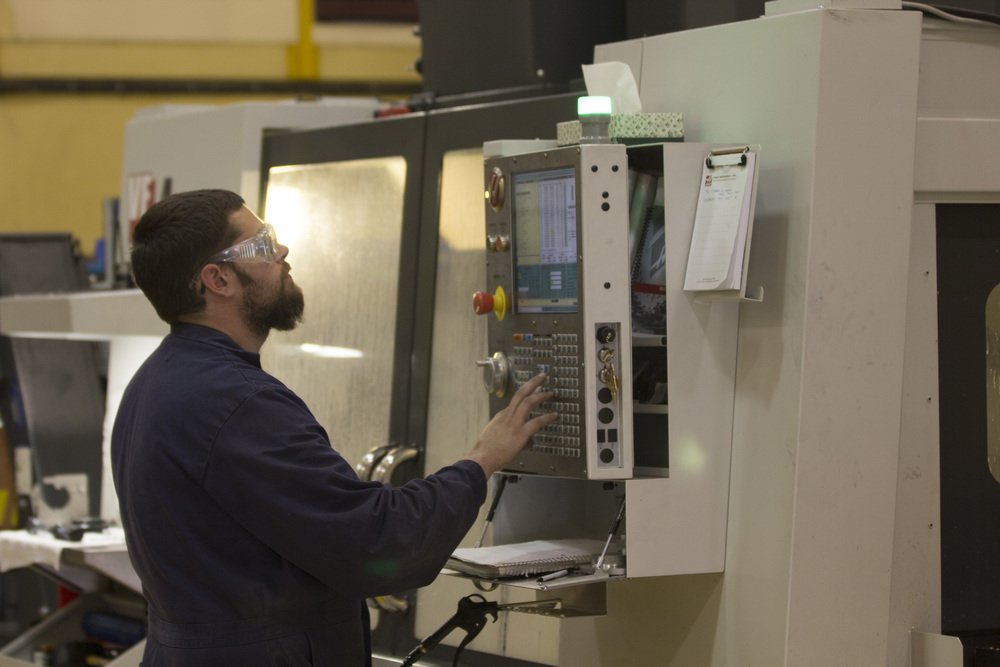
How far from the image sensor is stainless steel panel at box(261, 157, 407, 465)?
2.86 metres

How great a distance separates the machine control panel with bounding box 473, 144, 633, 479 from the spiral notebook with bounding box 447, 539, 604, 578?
152 mm

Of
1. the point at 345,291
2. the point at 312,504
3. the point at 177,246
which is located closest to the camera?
the point at 312,504

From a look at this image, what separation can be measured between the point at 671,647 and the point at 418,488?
698 mm

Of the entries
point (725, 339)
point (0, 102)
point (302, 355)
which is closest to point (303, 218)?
point (302, 355)

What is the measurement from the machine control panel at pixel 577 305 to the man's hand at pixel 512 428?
0.08 feet

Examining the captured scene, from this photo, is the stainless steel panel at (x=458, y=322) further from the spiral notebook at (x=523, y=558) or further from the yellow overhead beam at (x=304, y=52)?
the yellow overhead beam at (x=304, y=52)

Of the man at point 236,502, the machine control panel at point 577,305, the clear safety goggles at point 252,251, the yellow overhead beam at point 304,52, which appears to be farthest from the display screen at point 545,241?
the yellow overhead beam at point 304,52

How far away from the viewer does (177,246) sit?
1825 mm

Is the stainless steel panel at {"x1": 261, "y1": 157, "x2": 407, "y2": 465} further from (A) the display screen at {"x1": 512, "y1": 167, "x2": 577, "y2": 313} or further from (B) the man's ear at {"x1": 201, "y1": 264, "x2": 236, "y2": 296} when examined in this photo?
(B) the man's ear at {"x1": 201, "y1": 264, "x2": 236, "y2": 296}

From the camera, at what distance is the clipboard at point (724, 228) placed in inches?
74.8

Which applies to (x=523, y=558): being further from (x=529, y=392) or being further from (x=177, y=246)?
(x=177, y=246)

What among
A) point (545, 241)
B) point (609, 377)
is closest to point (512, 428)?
point (609, 377)

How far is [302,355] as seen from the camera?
305 centimetres

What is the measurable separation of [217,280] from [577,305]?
621 millimetres
